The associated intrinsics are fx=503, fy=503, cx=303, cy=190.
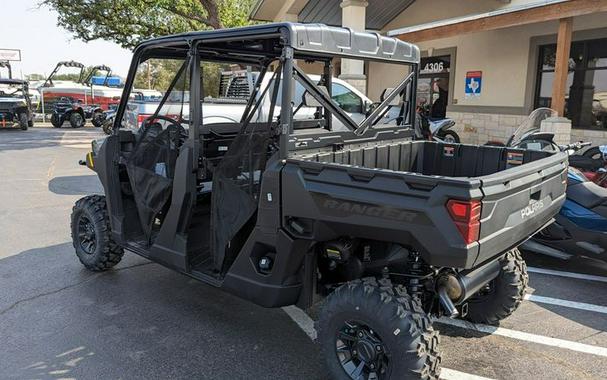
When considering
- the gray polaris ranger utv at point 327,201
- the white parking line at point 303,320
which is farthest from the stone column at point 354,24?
the white parking line at point 303,320

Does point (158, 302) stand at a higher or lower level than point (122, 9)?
lower

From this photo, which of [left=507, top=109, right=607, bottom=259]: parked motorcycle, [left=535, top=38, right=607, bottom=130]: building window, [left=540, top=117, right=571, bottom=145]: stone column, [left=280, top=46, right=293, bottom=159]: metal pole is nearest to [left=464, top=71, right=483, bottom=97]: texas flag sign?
[left=535, top=38, right=607, bottom=130]: building window

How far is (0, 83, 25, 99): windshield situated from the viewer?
20.7 m

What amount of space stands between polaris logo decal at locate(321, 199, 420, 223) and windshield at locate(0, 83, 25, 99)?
71.7 ft

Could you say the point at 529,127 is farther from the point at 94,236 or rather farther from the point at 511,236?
the point at 94,236

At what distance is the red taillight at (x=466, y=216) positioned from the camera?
238 cm

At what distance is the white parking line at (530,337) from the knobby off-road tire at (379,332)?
131 centimetres

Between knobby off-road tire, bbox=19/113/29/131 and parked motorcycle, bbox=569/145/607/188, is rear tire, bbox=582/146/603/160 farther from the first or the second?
knobby off-road tire, bbox=19/113/29/131

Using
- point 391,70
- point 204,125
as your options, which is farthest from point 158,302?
point 391,70

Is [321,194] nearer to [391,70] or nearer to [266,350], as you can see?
[266,350]

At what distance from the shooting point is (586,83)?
11156 millimetres

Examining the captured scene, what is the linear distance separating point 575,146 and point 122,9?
1676cm

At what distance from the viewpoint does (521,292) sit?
12.1 ft

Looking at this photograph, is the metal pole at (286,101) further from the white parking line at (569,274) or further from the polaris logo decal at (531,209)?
the white parking line at (569,274)
